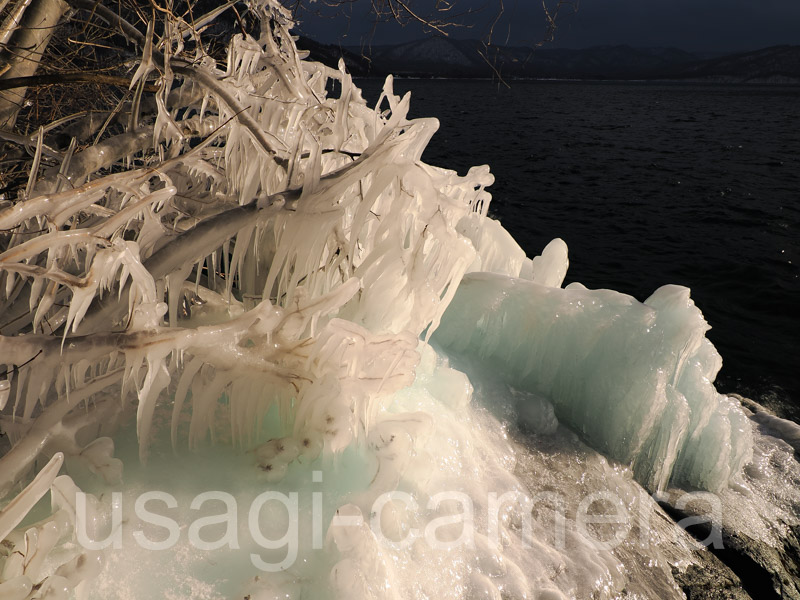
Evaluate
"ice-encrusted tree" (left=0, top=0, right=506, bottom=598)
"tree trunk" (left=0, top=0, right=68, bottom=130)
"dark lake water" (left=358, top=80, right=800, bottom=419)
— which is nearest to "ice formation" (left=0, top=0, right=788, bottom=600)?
"ice-encrusted tree" (left=0, top=0, right=506, bottom=598)

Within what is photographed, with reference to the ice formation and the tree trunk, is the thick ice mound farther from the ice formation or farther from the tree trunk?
the tree trunk

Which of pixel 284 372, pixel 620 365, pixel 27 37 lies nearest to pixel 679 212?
pixel 620 365

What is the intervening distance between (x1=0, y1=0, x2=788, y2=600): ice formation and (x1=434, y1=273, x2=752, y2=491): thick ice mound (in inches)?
0.8

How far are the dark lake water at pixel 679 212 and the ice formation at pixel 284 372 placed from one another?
465cm

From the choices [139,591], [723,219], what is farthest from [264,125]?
[723,219]

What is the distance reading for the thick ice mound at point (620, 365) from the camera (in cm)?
420

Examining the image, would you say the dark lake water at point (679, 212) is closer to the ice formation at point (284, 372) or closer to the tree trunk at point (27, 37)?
the ice formation at point (284, 372)

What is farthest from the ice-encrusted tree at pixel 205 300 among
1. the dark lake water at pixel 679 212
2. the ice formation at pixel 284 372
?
the dark lake water at pixel 679 212

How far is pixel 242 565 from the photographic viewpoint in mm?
2461

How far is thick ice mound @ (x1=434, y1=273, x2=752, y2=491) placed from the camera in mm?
4195

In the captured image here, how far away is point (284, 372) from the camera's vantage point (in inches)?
112

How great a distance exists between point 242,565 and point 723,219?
17.8 metres

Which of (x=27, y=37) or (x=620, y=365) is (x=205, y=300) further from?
(x=620, y=365)

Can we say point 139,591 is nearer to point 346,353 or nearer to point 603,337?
point 346,353
